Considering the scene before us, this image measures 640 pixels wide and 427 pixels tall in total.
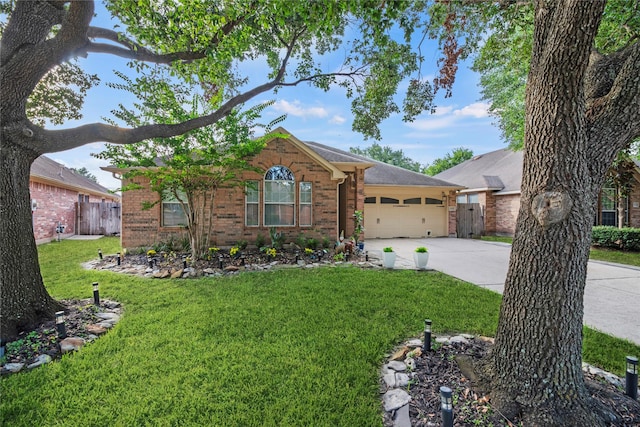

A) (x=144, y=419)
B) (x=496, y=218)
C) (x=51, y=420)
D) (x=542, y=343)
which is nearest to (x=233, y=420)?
(x=144, y=419)

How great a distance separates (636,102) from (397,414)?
3.22 m

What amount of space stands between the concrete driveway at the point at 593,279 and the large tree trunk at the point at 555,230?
2.76 meters

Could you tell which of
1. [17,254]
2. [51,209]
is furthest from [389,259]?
[51,209]

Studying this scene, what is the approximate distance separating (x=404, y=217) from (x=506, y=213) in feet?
20.9

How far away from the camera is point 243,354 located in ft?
10.6

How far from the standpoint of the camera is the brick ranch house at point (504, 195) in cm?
1359

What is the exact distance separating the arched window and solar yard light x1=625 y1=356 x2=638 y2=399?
8.48 meters

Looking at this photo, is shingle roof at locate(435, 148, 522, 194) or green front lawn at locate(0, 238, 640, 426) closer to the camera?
green front lawn at locate(0, 238, 640, 426)

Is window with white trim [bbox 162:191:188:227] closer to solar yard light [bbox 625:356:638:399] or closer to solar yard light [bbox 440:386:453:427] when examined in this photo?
solar yard light [bbox 440:386:453:427]

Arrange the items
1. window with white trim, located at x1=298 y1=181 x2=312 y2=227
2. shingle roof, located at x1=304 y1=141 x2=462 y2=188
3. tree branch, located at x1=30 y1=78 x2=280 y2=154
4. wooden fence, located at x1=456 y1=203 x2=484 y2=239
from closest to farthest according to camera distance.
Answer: tree branch, located at x1=30 y1=78 x2=280 y2=154 → window with white trim, located at x1=298 y1=181 x2=312 y2=227 → shingle roof, located at x1=304 y1=141 x2=462 y2=188 → wooden fence, located at x1=456 y1=203 x2=484 y2=239

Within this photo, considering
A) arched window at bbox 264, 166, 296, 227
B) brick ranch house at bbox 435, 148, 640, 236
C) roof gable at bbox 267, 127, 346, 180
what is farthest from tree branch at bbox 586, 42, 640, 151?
brick ranch house at bbox 435, 148, 640, 236

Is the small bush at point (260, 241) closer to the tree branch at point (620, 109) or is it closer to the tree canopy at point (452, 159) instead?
the tree branch at point (620, 109)

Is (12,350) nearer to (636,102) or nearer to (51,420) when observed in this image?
(51,420)

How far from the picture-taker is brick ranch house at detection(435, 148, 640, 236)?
535 inches
